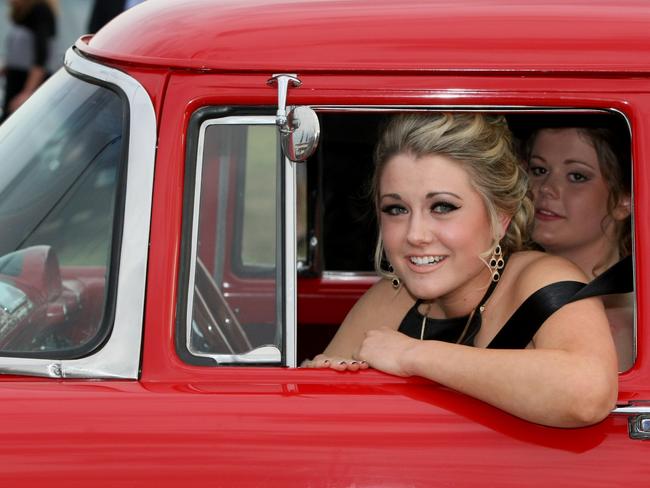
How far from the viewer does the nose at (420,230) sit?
218 cm

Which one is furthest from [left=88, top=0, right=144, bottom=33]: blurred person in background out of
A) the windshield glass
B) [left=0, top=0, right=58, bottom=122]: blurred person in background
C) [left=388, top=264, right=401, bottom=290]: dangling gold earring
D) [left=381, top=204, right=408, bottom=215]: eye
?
[left=381, top=204, right=408, bottom=215]: eye

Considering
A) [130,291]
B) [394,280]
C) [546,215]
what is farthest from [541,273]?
[130,291]

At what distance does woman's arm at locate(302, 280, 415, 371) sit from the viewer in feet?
8.13

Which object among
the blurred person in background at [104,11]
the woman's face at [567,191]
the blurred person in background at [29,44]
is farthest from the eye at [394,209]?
the blurred person in background at [29,44]

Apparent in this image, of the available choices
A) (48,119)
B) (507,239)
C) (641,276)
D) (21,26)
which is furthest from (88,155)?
(21,26)

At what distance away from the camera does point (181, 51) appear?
2.08 meters

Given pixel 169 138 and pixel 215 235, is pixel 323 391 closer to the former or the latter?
pixel 169 138

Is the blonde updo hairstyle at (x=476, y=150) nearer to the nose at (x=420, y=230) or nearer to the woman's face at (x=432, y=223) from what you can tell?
the woman's face at (x=432, y=223)

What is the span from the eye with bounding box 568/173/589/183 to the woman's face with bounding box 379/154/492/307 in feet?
1.90

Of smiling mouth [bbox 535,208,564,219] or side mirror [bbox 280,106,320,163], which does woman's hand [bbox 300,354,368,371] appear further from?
smiling mouth [bbox 535,208,564,219]

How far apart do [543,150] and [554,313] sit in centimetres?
81

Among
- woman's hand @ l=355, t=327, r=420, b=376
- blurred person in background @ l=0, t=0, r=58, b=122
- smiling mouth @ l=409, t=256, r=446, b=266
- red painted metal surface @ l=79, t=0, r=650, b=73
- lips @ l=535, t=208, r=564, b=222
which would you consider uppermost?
blurred person in background @ l=0, t=0, r=58, b=122

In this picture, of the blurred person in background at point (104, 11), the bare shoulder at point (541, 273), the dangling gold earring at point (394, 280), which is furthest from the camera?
the blurred person in background at point (104, 11)

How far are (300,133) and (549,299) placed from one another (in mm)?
564
